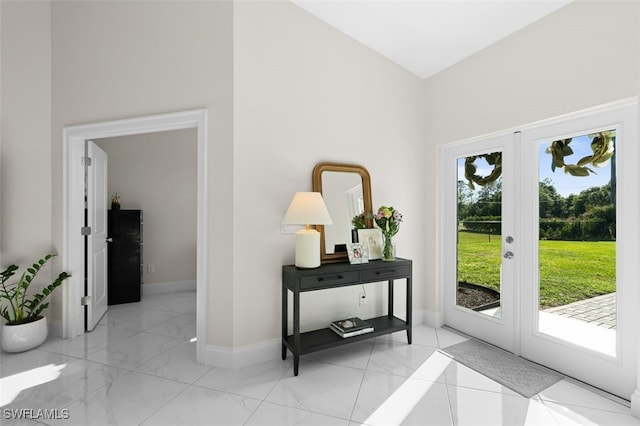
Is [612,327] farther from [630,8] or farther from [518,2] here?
[518,2]

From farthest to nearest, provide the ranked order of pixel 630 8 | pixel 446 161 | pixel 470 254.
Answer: pixel 446 161, pixel 470 254, pixel 630 8

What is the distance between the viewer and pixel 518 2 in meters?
2.15

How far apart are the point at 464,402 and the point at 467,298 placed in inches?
49.4

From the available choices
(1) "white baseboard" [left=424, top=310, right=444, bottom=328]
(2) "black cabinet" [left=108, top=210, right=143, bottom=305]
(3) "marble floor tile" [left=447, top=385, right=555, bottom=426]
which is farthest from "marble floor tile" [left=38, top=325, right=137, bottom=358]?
(1) "white baseboard" [left=424, top=310, right=444, bottom=328]

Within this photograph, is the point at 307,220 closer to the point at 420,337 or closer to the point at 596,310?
the point at 420,337

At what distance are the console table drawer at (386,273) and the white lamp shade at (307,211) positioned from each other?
0.60m

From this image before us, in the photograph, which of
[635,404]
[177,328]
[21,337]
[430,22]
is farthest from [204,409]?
[430,22]

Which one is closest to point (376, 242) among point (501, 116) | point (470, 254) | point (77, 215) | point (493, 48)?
point (470, 254)

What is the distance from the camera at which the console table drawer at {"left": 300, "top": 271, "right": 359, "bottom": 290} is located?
2.21 meters

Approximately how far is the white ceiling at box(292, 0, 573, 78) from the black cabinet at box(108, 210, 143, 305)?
10.8 feet

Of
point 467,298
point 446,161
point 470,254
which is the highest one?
point 446,161

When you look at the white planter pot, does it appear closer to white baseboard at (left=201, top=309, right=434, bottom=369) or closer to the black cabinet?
the black cabinet

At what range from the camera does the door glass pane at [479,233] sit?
2.67 metres

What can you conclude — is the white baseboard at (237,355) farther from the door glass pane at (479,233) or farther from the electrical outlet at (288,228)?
the door glass pane at (479,233)
